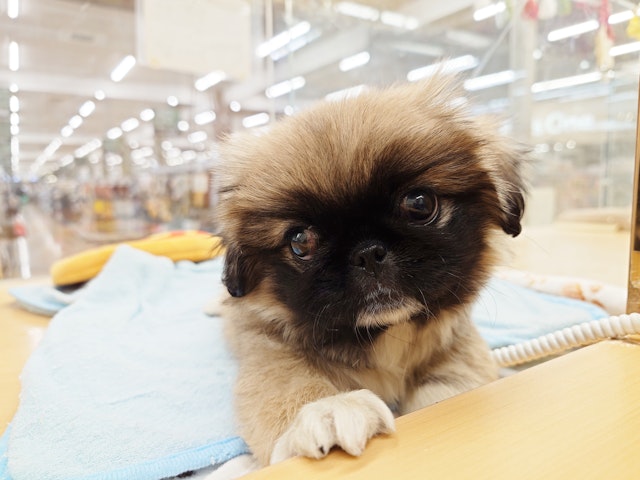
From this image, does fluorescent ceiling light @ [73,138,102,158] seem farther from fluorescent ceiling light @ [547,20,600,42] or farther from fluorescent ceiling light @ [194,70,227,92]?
fluorescent ceiling light @ [547,20,600,42]

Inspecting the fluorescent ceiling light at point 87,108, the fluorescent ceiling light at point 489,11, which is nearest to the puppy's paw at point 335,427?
the fluorescent ceiling light at point 87,108

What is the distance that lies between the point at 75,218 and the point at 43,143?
0.53m

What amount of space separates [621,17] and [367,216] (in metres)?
1.66

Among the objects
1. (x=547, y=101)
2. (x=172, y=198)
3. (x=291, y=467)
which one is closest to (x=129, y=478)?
(x=291, y=467)

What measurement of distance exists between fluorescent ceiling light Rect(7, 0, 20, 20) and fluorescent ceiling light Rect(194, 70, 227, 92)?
1013 mm

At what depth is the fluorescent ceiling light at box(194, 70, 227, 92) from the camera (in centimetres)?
311

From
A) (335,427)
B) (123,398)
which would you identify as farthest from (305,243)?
(123,398)

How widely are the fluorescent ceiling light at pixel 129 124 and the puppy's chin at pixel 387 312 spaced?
2.70 metres

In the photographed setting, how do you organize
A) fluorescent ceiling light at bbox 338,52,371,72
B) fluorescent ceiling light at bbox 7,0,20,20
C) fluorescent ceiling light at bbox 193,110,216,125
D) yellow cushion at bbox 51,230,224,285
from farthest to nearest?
fluorescent ceiling light at bbox 338,52,371,72
fluorescent ceiling light at bbox 193,110,216,125
fluorescent ceiling light at bbox 7,0,20,20
yellow cushion at bbox 51,230,224,285

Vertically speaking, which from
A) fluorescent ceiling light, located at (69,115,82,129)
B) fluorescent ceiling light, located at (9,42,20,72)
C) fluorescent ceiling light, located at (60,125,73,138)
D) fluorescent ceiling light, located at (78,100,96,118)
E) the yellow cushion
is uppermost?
fluorescent ceiling light, located at (9,42,20,72)

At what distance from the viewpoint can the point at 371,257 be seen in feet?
2.75

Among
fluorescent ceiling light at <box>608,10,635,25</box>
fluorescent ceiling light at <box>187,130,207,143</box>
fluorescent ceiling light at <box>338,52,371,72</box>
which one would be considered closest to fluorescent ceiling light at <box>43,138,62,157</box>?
fluorescent ceiling light at <box>187,130,207,143</box>

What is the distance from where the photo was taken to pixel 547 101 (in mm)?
3535

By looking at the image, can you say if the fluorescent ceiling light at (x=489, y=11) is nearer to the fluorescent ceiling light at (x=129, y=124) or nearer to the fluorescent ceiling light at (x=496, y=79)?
the fluorescent ceiling light at (x=496, y=79)
